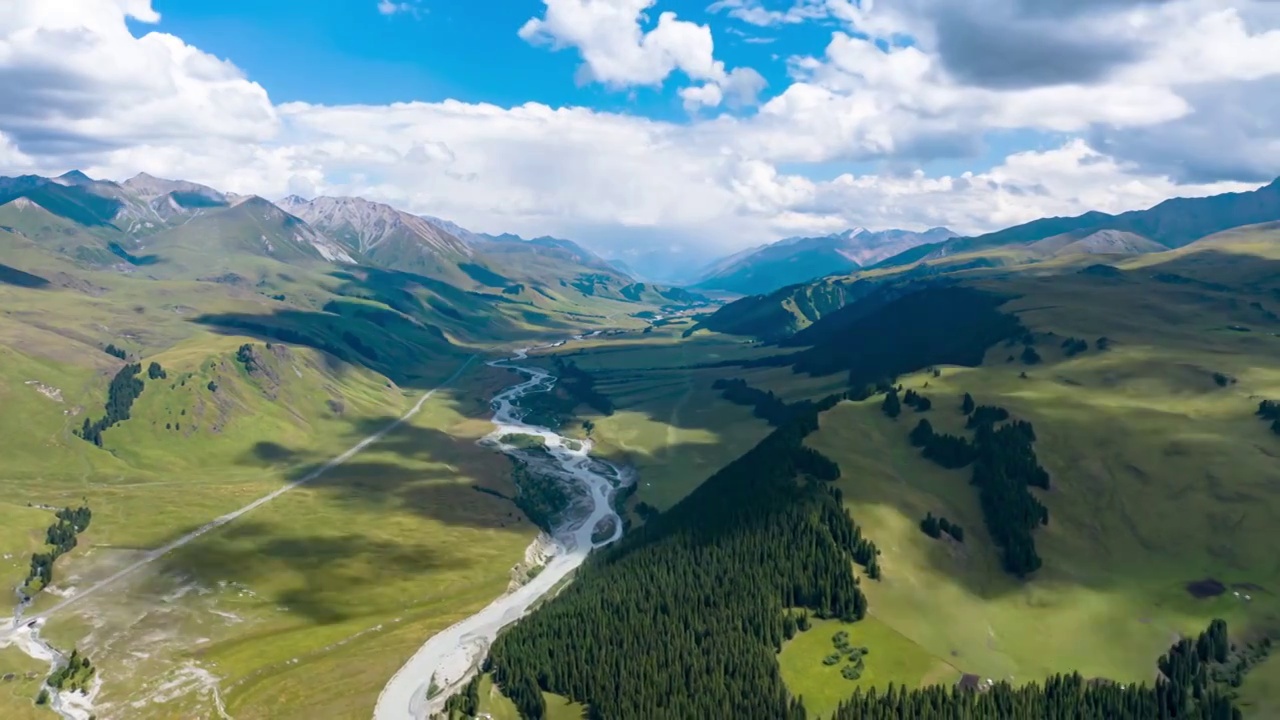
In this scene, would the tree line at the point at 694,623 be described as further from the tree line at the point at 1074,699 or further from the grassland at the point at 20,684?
the grassland at the point at 20,684

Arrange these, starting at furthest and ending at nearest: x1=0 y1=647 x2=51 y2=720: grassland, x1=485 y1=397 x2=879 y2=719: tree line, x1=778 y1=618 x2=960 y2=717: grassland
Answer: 1. x1=0 y1=647 x2=51 y2=720: grassland
2. x1=485 y1=397 x2=879 y2=719: tree line
3. x1=778 y1=618 x2=960 y2=717: grassland

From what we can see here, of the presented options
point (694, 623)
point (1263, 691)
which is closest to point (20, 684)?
point (694, 623)

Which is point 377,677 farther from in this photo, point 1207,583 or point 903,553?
point 1207,583

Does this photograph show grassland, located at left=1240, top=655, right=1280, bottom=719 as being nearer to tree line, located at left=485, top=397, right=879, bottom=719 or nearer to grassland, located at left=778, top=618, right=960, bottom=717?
grassland, located at left=778, top=618, right=960, bottom=717

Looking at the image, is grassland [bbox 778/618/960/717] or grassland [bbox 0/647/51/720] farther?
grassland [bbox 0/647/51/720]

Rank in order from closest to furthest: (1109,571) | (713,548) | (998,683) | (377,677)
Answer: (998,683), (377,677), (1109,571), (713,548)

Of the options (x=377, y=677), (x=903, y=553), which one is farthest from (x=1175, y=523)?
(x=377, y=677)

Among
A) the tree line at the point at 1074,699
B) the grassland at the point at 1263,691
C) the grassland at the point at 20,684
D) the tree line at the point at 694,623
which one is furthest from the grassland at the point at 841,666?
the grassland at the point at 20,684

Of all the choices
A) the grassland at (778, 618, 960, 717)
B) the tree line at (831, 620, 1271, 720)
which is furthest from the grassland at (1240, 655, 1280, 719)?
the grassland at (778, 618, 960, 717)

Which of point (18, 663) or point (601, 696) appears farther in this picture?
point (18, 663)
